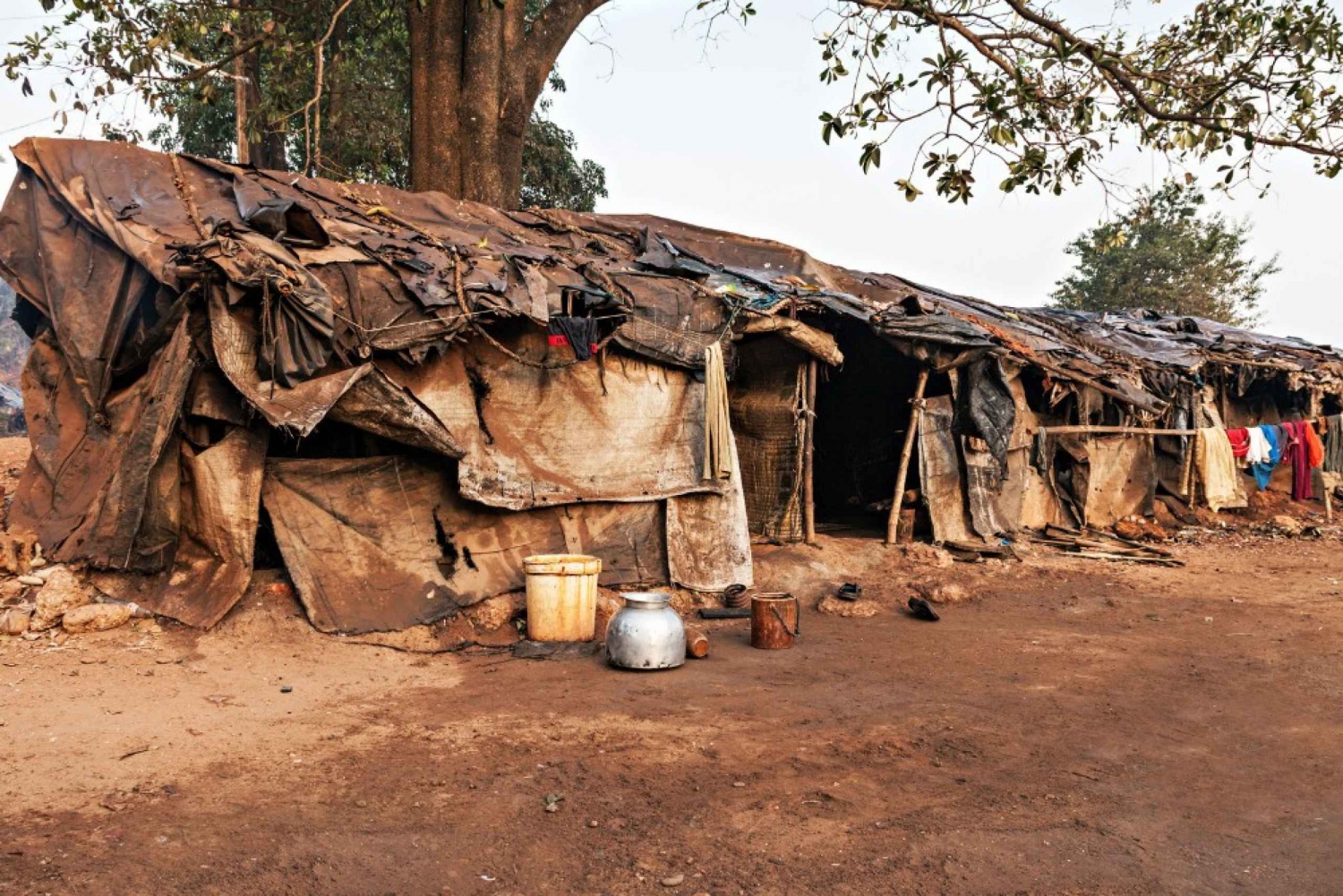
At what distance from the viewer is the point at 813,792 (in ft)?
14.8

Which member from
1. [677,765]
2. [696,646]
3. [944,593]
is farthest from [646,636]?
[944,593]

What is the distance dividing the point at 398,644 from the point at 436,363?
2.04 metres

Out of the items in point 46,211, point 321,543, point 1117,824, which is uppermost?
point 46,211

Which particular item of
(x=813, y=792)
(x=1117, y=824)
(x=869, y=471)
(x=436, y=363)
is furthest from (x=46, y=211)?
(x=869, y=471)

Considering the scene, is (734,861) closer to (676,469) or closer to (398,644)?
(398,644)

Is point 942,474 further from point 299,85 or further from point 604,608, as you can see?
point 299,85

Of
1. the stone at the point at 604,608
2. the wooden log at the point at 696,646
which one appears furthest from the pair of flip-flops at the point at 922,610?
the stone at the point at 604,608

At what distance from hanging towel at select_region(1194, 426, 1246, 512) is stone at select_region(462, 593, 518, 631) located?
10537 millimetres

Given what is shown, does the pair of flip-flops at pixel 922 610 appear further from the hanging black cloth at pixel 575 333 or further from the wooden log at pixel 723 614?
the hanging black cloth at pixel 575 333

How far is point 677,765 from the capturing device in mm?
4859

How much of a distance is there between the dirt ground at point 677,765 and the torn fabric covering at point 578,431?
1.42 m

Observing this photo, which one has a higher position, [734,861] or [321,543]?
[321,543]

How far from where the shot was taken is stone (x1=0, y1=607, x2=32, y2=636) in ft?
20.8

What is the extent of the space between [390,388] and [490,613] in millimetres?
1821
